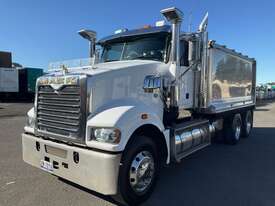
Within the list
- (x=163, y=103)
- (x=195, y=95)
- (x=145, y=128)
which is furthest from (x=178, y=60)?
(x=145, y=128)

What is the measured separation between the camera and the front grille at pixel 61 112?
3.61 metres

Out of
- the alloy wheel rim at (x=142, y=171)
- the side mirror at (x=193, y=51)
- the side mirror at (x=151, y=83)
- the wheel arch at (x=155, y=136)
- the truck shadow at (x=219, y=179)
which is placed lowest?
the truck shadow at (x=219, y=179)

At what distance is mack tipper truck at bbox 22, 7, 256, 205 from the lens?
3.46 metres

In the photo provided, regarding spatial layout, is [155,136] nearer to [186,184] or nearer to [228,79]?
[186,184]

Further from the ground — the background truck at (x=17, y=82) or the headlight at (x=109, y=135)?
the background truck at (x=17, y=82)

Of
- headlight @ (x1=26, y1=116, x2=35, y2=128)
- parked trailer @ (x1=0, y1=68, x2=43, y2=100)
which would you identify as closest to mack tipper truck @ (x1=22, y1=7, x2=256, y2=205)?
headlight @ (x1=26, y1=116, x2=35, y2=128)

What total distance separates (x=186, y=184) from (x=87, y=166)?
2089 mm

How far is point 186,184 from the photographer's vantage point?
4641 mm

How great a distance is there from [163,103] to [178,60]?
933mm

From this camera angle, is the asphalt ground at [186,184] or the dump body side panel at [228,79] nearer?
the asphalt ground at [186,184]

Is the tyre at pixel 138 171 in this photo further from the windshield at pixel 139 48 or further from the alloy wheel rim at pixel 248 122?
the alloy wheel rim at pixel 248 122

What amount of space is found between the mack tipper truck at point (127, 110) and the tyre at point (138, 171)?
14mm

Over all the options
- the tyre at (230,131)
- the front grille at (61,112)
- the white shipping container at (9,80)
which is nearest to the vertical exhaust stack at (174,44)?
the front grille at (61,112)

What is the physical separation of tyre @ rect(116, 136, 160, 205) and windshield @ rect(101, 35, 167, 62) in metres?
1.88
